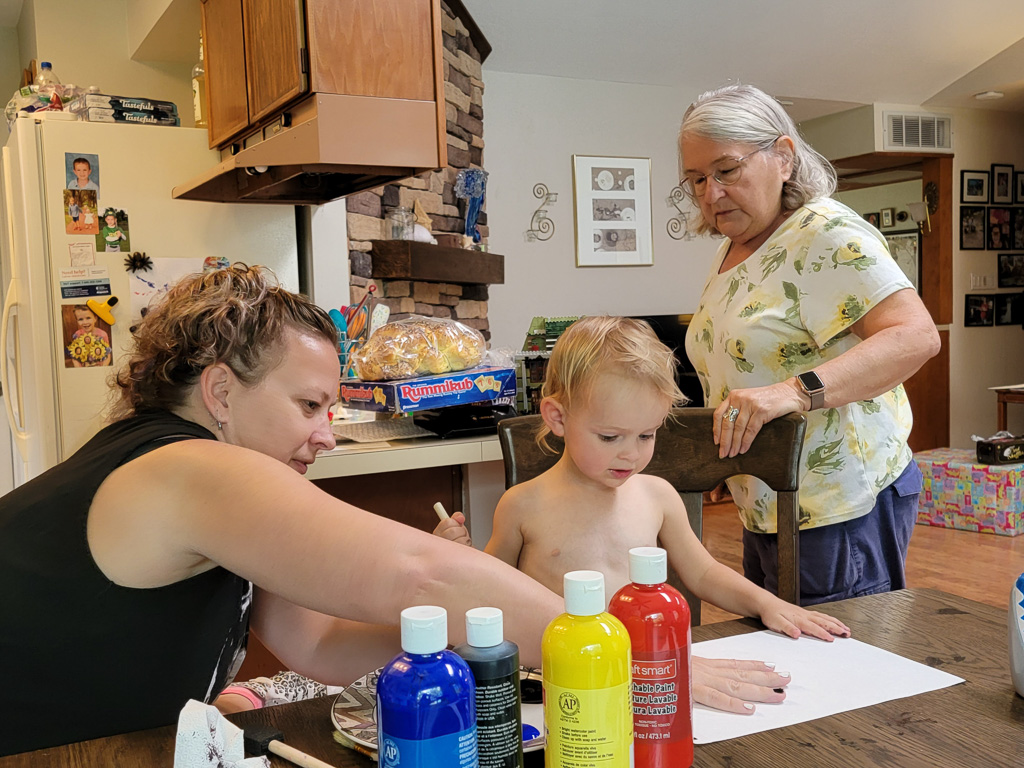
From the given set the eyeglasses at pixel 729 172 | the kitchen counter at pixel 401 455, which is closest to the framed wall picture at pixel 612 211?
the kitchen counter at pixel 401 455

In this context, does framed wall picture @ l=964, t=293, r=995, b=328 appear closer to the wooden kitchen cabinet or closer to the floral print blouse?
the wooden kitchen cabinet

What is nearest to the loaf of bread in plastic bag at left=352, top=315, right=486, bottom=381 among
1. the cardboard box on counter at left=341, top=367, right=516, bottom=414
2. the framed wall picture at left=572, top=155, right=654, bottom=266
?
the cardboard box on counter at left=341, top=367, right=516, bottom=414

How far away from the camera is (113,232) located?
2896 mm

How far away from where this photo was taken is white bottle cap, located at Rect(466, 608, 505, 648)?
0.63 meters

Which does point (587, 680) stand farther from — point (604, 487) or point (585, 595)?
point (604, 487)

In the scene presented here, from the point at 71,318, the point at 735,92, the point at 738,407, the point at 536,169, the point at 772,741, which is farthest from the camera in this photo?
the point at 536,169

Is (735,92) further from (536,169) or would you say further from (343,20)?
(536,169)

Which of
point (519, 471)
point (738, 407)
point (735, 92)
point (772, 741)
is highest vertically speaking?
point (735, 92)

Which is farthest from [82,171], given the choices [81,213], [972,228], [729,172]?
[972,228]

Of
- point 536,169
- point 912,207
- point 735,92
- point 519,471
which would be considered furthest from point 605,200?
point 519,471

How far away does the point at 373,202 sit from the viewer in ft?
12.7

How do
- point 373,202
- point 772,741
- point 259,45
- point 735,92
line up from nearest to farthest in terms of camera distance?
point 772,741 → point 735,92 → point 259,45 → point 373,202

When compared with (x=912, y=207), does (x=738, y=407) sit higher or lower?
lower

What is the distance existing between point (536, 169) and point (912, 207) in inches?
147
